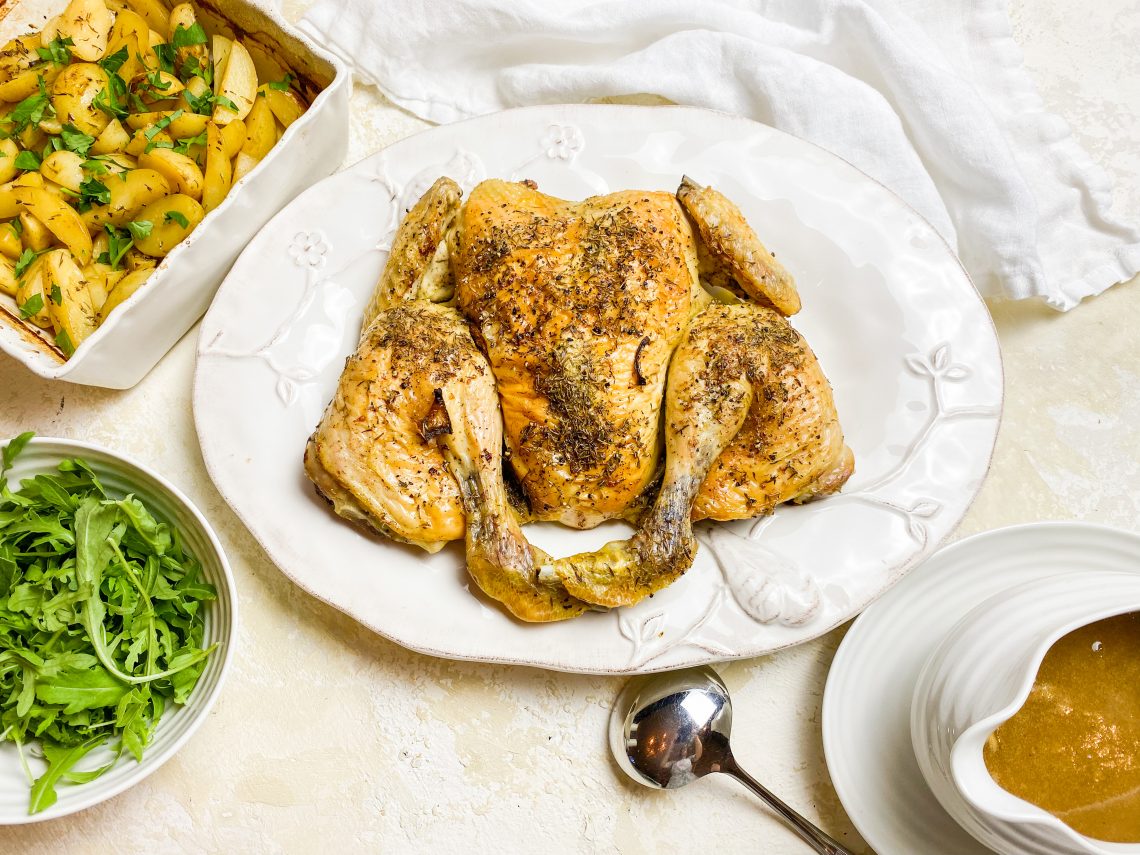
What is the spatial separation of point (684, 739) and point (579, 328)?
942 millimetres

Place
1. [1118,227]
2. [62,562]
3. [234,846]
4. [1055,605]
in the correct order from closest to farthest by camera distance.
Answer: [1055,605], [62,562], [234,846], [1118,227]

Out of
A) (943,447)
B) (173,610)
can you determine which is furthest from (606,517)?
(173,610)

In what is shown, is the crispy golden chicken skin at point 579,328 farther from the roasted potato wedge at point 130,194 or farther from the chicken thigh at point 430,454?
the roasted potato wedge at point 130,194

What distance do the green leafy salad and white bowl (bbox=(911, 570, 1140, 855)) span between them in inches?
58.5

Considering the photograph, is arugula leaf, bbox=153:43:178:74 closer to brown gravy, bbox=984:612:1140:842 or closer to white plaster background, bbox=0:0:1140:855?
white plaster background, bbox=0:0:1140:855

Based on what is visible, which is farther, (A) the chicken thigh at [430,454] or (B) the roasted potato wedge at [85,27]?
(B) the roasted potato wedge at [85,27]

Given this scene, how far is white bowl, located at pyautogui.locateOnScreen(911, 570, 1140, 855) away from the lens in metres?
1.52

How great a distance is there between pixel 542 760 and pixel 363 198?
55.2 inches

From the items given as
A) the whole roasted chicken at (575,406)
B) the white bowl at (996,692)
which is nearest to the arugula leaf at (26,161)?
the whole roasted chicken at (575,406)

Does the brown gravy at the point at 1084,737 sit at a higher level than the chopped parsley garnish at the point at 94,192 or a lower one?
lower

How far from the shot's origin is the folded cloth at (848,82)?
87.5 inches

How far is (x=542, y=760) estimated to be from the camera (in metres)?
2.12

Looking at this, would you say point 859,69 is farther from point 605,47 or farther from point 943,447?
point 943,447

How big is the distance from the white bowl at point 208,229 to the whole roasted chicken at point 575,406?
46 cm
